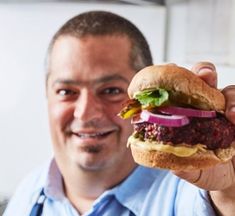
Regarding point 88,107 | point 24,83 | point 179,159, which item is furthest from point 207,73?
point 24,83

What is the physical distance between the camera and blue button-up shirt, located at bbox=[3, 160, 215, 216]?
3.29 ft

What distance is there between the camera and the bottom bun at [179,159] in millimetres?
691

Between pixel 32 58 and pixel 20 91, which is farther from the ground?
pixel 32 58

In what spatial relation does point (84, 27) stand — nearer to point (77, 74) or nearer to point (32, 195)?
point (77, 74)

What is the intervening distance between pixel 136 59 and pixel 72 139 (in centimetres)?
26

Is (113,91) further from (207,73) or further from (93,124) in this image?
(207,73)

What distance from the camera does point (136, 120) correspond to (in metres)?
0.74

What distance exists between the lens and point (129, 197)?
1.12 metres

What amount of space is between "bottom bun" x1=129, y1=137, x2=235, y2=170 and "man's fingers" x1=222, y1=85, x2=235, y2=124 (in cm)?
5

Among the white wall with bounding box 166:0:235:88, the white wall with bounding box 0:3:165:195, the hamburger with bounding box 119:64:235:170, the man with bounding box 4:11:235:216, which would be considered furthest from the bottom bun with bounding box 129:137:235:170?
the white wall with bounding box 0:3:165:195

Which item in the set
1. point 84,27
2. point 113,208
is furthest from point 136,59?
point 113,208

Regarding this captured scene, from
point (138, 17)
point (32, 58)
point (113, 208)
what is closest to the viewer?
point (113, 208)

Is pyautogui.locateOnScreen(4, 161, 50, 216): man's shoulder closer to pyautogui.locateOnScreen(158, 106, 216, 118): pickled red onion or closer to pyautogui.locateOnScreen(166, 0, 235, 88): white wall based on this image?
pyautogui.locateOnScreen(166, 0, 235, 88): white wall

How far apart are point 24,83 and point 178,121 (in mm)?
1172
